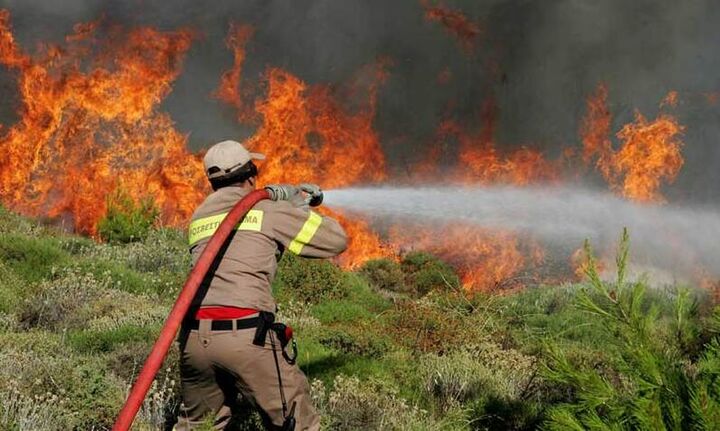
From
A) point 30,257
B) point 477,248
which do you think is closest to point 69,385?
point 30,257

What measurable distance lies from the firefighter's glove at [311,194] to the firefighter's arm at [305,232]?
17cm

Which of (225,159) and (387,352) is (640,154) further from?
(225,159)

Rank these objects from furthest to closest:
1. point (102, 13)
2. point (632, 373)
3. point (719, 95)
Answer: point (102, 13) < point (719, 95) < point (632, 373)

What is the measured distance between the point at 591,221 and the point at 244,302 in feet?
56.9

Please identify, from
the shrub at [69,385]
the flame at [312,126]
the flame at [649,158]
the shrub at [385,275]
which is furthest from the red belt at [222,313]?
the flame at [649,158]

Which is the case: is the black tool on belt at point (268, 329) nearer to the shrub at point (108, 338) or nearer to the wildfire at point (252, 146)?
the shrub at point (108, 338)

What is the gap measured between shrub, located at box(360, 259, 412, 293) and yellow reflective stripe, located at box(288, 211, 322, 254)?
34.9ft

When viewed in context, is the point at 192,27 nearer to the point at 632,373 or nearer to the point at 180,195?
the point at 180,195

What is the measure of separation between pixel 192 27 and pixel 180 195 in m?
7.00

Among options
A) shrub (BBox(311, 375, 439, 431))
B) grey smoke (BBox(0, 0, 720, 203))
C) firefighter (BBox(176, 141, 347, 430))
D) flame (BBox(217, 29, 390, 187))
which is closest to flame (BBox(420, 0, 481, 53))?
grey smoke (BBox(0, 0, 720, 203))

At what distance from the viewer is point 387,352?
25.3 feet

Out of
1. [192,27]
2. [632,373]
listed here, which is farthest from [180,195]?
[632,373]

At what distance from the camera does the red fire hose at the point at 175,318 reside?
3.04 meters

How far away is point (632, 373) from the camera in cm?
302
